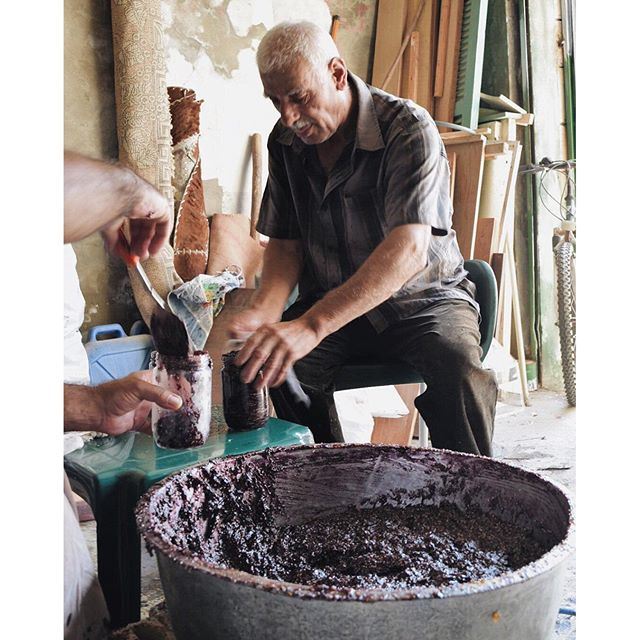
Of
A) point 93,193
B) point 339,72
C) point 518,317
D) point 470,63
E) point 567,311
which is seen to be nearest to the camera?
point 93,193

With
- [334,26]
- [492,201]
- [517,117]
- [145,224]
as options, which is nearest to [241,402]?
[145,224]

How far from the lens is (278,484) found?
973 millimetres

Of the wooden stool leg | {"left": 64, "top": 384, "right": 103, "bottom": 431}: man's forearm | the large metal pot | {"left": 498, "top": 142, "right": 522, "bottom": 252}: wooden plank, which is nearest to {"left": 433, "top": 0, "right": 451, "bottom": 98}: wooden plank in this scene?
{"left": 498, "top": 142, "right": 522, "bottom": 252}: wooden plank

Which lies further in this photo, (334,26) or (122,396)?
(334,26)

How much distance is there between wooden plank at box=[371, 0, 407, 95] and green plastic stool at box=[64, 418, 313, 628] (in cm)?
79

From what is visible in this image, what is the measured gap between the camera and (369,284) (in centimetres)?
122

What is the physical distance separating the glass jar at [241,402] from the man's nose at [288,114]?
41 cm

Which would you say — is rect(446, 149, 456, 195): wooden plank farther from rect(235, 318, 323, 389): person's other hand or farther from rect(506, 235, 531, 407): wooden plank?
rect(235, 318, 323, 389): person's other hand

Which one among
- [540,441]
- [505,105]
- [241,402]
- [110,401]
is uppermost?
[505,105]

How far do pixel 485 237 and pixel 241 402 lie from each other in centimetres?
75

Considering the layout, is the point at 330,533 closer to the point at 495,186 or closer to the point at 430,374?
the point at 430,374
